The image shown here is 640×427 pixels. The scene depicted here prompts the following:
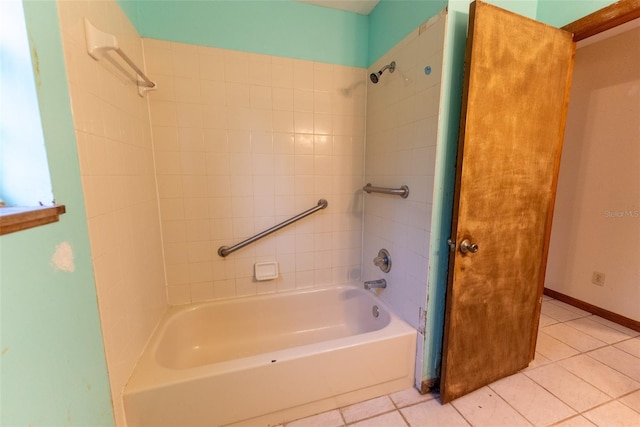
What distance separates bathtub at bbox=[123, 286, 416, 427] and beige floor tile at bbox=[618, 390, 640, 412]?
1.05 meters

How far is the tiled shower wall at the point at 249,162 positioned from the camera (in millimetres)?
1518

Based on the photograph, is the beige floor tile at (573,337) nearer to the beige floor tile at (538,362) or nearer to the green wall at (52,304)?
the beige floor tile at (538,362)

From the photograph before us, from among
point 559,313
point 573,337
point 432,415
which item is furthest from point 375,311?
point 559,313

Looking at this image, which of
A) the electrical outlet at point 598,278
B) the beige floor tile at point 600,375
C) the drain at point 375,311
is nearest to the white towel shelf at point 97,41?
the drain at point 375,311

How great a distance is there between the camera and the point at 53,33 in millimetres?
716

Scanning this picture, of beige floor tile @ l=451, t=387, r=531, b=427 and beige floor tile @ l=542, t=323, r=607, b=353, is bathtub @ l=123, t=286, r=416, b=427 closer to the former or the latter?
beige floor tile @ l=451, t=387, r=531, b=427

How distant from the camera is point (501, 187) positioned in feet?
3.99

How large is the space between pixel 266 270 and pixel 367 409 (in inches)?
39.3

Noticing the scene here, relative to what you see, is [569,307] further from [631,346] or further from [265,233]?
[265,233]

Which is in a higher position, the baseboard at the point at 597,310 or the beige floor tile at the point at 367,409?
the baseboard at the point at 597,310

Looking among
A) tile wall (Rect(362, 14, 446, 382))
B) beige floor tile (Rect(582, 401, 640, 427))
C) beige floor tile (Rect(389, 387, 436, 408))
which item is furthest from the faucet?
beige floor tile (Rect(582, 401, 640, 427))

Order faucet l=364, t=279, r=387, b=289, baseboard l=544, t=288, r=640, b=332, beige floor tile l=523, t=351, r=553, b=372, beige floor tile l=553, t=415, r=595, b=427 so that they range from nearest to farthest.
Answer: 1. beige floor tile l=553, t=415, r=595, b=427
2. beige floor tile l=523, t=351, r=553, b=372
3. faucet l=364, t=279, r=387, b=289
4. baseboard l=544, t=288, r=640, b=332

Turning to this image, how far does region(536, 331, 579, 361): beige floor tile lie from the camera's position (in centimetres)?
163

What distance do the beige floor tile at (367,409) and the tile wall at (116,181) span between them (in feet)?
3.21
